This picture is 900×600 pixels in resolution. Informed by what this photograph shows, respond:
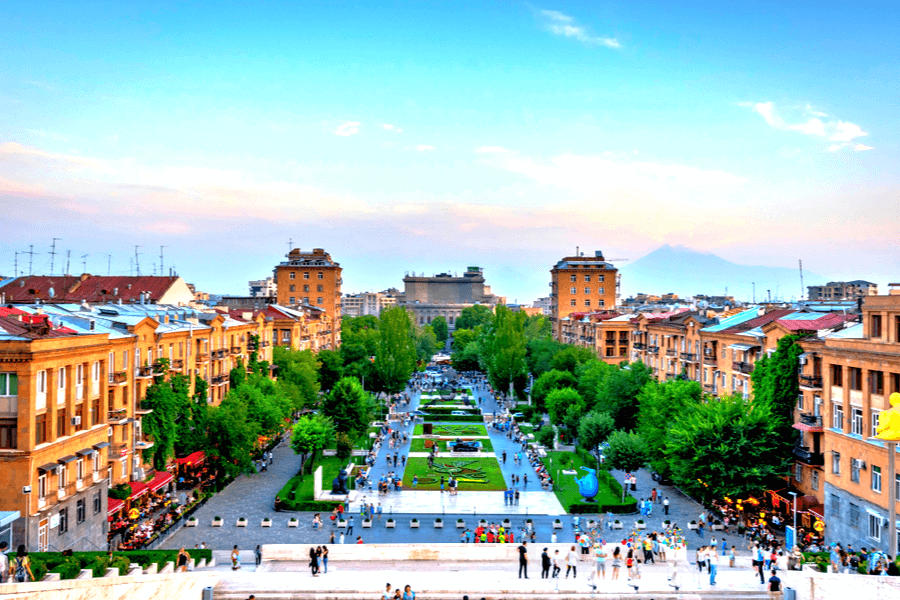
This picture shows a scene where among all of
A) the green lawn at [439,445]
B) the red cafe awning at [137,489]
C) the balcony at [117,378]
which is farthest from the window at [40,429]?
the green lawn at [439,445]

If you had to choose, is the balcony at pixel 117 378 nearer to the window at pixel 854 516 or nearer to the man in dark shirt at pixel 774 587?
the man in dark shirt at pixel 774 587

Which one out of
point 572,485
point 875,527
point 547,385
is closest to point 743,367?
point 572,485

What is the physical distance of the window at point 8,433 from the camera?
33.4 m

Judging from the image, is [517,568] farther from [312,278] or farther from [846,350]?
[312,278]

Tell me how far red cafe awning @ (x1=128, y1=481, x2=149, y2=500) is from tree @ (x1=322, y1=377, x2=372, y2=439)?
1998 centimetres

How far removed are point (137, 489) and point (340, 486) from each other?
1366 cm

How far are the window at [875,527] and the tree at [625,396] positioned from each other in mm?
27076

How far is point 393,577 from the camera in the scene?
30.6m

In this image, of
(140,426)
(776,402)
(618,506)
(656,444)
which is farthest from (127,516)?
(776,402)

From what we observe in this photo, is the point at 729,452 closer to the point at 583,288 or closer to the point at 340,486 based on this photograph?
the point at 340,486

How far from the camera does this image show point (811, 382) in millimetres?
42125

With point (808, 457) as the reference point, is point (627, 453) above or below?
below

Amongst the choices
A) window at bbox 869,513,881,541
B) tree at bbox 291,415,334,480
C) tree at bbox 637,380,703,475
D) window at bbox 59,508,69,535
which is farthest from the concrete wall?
tree at bbox 637,380,703,475

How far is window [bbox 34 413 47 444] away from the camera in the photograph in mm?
34031
